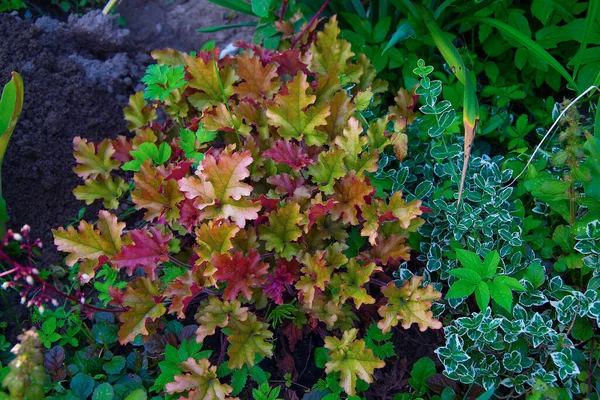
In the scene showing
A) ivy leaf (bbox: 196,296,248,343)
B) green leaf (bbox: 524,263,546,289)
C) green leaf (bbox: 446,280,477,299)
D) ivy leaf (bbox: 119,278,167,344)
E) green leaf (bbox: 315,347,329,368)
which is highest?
ivy leaf (bbox: 119,278,167,344)

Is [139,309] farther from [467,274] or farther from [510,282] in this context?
[510,282]

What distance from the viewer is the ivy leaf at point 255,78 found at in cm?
217

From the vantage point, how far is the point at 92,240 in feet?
6.09

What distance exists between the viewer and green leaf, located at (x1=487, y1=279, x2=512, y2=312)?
5.54 ft

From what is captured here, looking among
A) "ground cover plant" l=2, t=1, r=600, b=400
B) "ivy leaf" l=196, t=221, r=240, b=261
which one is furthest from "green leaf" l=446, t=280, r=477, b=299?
"ivy leaf" l=196, t=221, r=240, b=261

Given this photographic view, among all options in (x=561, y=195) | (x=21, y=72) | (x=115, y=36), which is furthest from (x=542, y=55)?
(x=21, y=72)

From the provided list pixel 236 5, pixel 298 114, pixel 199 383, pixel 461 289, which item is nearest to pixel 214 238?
pixel 199 383

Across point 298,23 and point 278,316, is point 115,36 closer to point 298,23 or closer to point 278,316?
point 298,23

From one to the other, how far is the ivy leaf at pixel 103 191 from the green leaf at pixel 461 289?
1.24m

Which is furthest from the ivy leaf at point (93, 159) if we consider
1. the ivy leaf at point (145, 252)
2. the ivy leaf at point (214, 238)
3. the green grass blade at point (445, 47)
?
the green grass blade at point (445, 47)

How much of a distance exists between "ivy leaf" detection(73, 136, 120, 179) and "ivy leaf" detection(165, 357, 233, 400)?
0.83m

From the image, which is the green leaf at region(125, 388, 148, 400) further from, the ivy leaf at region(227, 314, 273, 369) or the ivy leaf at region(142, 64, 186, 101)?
the ivy leaf at region(142, 64, 186, 101)

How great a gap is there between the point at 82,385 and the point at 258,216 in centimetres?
80

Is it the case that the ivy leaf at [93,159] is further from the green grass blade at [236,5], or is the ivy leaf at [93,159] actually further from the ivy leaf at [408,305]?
the ivy leaf at [408,305]
